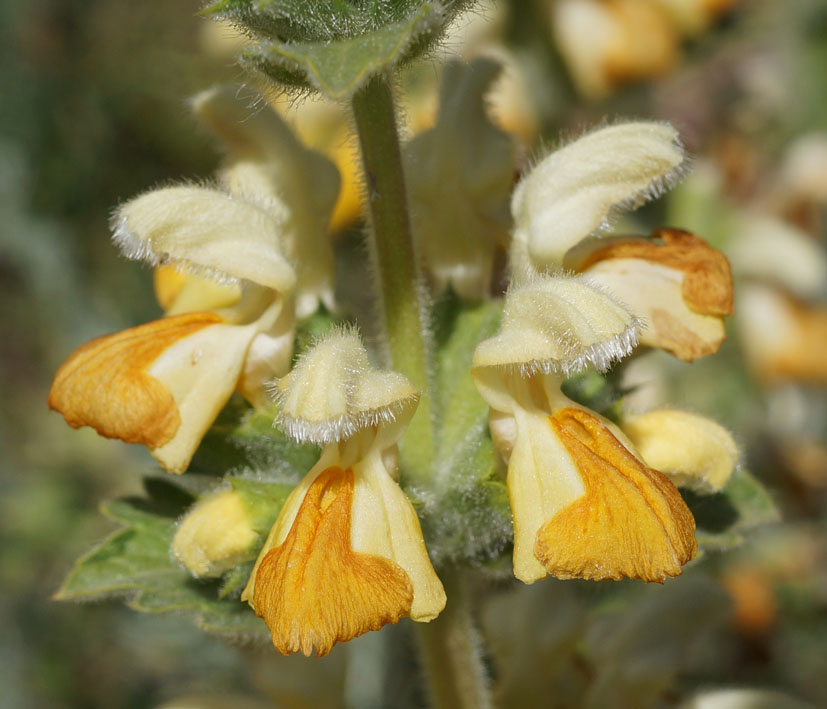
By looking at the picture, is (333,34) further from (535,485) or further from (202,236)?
(535,485)

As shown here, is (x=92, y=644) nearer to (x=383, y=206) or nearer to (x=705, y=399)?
(x=705, y=399)

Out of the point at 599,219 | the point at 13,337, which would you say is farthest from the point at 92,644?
the point at 599,219

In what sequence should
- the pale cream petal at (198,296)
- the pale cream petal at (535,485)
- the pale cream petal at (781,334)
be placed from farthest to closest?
the pale cream petal at (781,334) → the pale cream petal at (198,296) → the pale cream petal at (535,485)

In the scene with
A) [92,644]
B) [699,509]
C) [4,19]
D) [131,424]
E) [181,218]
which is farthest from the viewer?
[4,19]

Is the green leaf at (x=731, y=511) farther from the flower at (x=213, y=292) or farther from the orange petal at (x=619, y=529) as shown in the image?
the flower at (x=213, y=292)

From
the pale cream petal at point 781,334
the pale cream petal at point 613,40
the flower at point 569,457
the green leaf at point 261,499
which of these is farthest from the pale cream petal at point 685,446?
the pale cream petal at point 781,334

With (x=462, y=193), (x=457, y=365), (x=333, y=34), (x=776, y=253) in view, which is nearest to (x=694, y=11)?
(x=776, y=253)

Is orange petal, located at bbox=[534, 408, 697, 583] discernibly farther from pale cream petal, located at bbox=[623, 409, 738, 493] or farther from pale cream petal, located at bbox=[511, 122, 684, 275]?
pale cream petal, located at bbox=[511, 122, 684, 275]
